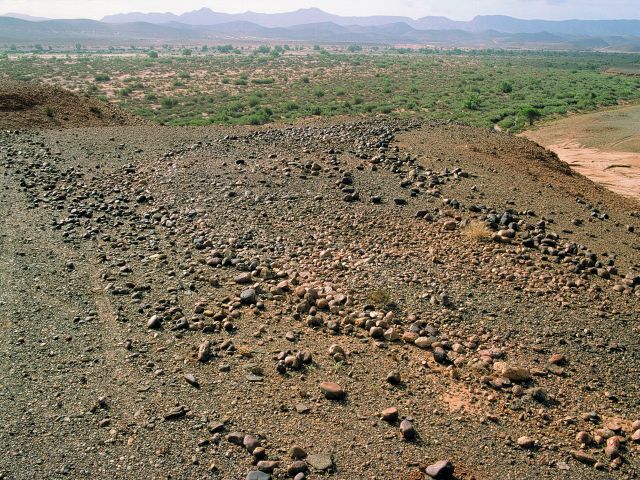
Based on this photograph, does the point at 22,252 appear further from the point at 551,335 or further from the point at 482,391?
the point at 551,335

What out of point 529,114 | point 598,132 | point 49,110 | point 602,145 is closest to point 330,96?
point 529,114

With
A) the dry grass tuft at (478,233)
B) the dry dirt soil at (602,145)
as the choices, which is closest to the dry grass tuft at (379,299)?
the dry grass tuft at (478,233)

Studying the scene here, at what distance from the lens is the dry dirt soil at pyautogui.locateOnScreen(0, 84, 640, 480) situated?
447 cm

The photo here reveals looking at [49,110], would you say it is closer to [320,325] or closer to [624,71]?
[320,325]

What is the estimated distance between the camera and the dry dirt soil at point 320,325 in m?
4.47

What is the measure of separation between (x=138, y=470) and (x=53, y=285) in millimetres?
4147

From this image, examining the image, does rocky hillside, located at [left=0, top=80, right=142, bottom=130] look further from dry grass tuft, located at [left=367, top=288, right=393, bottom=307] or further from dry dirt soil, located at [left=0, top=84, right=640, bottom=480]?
dry grass tuft, located at [left=367, top=288, right=393, bottom=307]

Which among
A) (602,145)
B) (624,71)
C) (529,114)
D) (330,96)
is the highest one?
(624,71)

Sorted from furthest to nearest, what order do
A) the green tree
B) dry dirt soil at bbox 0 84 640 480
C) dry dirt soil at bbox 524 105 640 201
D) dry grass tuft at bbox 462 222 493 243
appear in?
the green tree → dry dirt soil at bbox 524 105 640 201 → dry grass tuft at bbox 462 222 493 243 → dry dirt soil at bbox 0 84 640 480

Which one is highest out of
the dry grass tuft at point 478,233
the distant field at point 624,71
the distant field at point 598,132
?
the distant field at point 624,71

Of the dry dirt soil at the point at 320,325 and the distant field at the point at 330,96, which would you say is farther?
the distant field at the point at 330,96

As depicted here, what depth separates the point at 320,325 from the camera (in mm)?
6281

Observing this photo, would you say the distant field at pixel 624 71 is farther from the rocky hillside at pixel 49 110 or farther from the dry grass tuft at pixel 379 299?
the dry grass tuft at pixel 379 299

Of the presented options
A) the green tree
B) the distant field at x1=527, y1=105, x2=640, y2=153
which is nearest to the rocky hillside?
the distant field at x1=527, y1=105, x2=640, y2=153
